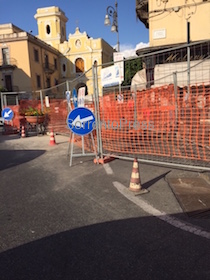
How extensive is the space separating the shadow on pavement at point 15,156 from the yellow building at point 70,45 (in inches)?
1620

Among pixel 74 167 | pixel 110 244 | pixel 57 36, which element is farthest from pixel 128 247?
pixel 57 36

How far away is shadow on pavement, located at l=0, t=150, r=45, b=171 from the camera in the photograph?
6.66m

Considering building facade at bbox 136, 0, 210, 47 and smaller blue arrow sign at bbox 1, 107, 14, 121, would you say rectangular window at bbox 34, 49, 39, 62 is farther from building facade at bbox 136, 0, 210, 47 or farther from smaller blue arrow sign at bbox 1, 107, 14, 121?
smaller blue arrow sign at bbox 1, 107, 14, 121

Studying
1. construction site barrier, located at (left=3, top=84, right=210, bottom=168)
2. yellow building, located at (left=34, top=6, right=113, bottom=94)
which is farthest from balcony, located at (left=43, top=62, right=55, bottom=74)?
construction site barrier, located at (left=3, top=84, right=210, bottom=168)

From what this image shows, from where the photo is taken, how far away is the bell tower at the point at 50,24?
4944cm

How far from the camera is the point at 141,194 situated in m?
4.04

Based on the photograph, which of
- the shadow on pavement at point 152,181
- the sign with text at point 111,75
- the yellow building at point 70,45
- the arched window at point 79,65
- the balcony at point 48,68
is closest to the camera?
the shadow on pavement at point 152,181

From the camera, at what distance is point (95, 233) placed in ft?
9.57

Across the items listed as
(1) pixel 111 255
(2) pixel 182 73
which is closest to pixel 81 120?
(1) pixel 111 255

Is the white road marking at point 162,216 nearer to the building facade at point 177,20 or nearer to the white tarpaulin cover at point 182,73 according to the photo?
the white tarpaulin cover at point 182,73

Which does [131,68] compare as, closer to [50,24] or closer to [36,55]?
[36,55]

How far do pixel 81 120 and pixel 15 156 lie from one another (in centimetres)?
296

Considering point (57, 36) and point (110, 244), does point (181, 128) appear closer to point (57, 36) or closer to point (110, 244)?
point (110, 244)

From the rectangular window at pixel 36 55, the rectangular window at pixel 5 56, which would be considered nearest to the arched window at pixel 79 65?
the rectangular window at pixel 36 55
